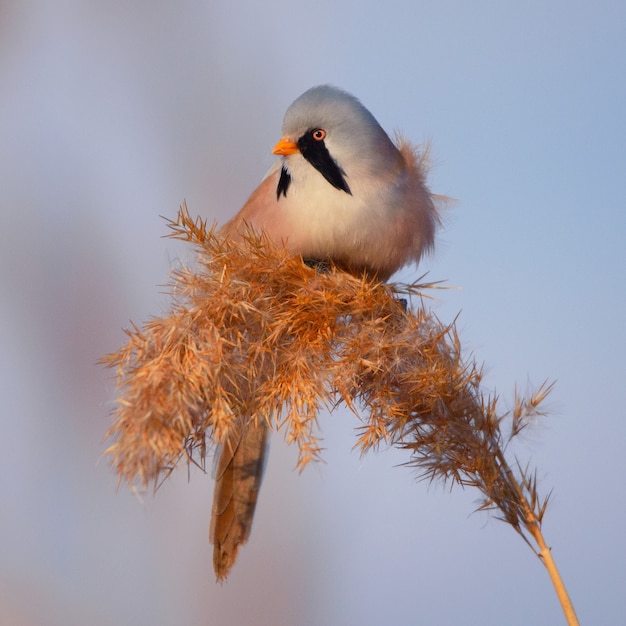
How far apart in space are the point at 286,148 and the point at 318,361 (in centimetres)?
47

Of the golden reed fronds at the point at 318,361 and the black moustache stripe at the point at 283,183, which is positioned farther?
the black moustache stripe at the point at 283,183

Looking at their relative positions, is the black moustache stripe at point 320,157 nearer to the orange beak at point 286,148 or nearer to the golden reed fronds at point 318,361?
the orange beak at point 286,148

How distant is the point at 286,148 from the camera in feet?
4.01

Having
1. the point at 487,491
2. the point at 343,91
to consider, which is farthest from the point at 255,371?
the point at 343,91

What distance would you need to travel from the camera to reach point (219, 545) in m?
1.01

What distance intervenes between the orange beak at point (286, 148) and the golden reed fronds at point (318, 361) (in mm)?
300

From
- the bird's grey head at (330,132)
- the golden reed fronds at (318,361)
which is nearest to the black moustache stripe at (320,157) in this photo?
the bird's grey head at (330,132)

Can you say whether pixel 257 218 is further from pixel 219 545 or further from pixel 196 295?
pixel 219 545

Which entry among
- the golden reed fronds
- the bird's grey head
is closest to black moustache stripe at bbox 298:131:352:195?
the bird's grey head

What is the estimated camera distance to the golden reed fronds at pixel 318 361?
2.69 feet

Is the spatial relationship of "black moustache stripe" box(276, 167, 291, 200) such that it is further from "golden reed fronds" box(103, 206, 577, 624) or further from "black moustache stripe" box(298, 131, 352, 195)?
"golden reed fronds" box(103, 206, 577, 624)

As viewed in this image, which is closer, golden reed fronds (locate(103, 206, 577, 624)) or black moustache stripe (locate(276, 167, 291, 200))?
golden reed fronds (locate(103, 206, 577, 624))

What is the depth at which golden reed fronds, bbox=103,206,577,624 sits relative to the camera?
82 centimetres

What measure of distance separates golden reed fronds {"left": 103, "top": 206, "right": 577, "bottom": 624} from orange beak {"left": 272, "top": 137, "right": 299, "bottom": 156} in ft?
0.99
